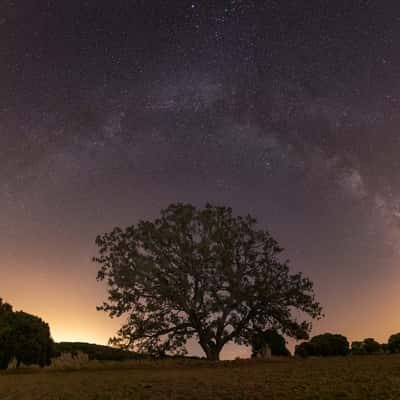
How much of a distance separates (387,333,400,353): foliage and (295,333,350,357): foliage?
2.88 m

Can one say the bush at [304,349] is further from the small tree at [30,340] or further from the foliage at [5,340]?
the foliage at [5,340]

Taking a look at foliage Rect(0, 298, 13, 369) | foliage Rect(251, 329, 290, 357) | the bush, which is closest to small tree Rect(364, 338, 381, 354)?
the bush

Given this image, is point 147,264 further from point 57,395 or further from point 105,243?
point 57,395

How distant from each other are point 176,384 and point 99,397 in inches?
120

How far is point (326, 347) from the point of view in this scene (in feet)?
105

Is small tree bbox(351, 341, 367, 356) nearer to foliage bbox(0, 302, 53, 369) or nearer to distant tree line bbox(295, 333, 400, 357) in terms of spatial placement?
distant tree line bbox(295, 333, 400, 357)

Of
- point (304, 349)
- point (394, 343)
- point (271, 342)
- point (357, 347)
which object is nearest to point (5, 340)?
point (271, 342)

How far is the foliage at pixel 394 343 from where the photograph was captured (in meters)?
30.0

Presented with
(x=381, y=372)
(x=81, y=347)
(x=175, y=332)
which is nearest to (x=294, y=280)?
(x=175, y=332)

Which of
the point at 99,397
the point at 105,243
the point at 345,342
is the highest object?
the point at 105,243

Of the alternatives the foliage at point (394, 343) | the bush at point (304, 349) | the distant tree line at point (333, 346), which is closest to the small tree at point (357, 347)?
the distant tree line at point (333, 346)

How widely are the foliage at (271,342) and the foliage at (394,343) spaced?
20.4 ft

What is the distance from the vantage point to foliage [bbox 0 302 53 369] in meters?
28.6

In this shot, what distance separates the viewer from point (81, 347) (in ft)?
134
